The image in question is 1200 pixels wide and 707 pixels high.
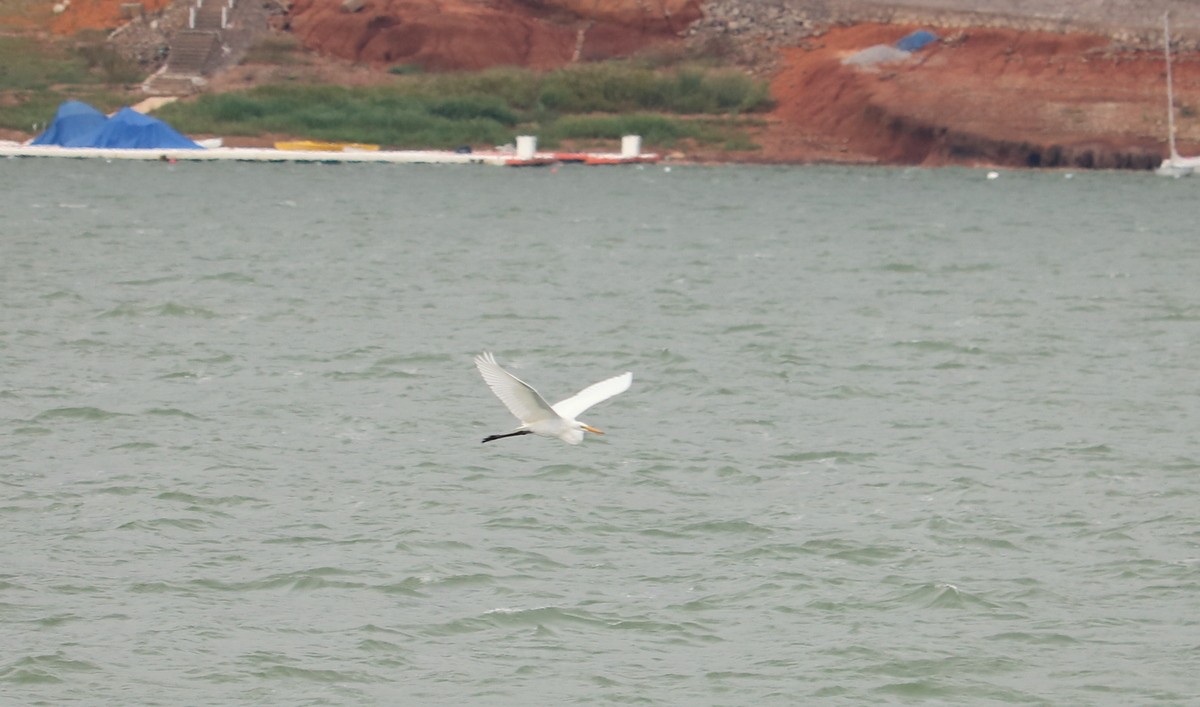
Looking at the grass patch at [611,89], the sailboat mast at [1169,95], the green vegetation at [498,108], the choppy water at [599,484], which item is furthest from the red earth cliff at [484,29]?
the choppy water at [599,484]

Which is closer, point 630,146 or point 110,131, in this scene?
point 110,131

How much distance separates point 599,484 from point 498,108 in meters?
52.3

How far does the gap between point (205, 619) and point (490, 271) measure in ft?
70.5

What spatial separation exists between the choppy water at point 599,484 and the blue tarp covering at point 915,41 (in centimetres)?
3364

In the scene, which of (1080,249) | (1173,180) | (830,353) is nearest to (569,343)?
(830,353)

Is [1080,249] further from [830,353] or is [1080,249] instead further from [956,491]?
[956,491]

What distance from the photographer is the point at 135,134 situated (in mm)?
61969

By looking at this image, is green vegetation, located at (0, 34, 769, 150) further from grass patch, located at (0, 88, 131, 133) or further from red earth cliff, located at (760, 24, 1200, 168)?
red earth cliff, located at (760, 24, 1200, 168)

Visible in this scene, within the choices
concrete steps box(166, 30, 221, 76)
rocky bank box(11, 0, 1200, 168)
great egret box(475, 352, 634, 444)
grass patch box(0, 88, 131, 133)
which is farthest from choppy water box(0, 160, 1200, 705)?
concrete steps box(166, 30, 221, 76)

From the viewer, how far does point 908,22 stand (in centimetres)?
7225

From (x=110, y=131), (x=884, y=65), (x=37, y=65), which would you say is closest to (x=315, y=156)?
(x=110, y=131)

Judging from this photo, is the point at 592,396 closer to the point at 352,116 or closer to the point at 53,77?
the point at 352,116

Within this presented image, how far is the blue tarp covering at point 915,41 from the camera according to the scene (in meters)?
69.4

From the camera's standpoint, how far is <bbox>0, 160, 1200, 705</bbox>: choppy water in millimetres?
13305
